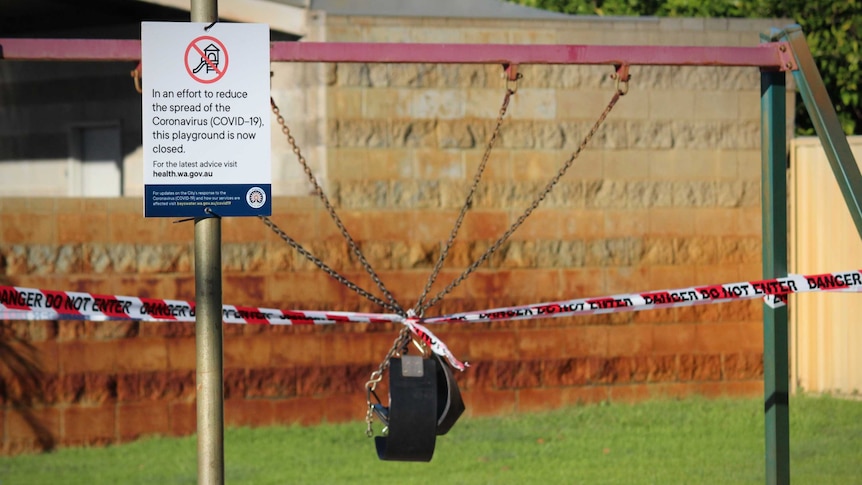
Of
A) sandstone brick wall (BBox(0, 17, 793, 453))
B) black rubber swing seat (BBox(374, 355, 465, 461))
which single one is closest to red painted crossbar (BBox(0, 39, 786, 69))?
black rubber swing seat (BBox(374, 355, 465, 461))

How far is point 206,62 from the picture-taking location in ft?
15.0

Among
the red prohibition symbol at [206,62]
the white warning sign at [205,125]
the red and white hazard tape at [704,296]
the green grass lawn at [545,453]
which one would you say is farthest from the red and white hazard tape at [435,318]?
the green grass lawn at [545,453]

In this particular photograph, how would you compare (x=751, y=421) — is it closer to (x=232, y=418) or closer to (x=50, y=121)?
(x=232, y=418)

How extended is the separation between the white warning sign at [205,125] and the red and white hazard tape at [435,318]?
1277 mm

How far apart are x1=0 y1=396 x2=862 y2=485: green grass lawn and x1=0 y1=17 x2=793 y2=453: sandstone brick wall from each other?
0.25 meters

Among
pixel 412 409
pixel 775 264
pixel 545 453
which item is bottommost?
pixel 545 453

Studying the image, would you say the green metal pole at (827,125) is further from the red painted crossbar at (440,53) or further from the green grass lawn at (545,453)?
the green grass lawn at (545,453)

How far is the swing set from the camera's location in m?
5.45

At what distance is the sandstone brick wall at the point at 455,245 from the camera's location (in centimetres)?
888

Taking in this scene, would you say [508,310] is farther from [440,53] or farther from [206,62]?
[206,62]

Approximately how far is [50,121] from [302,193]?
305 cm

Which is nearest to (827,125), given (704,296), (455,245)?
(704,296)

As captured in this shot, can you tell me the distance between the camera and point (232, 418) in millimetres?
9102

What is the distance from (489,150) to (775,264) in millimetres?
1623
